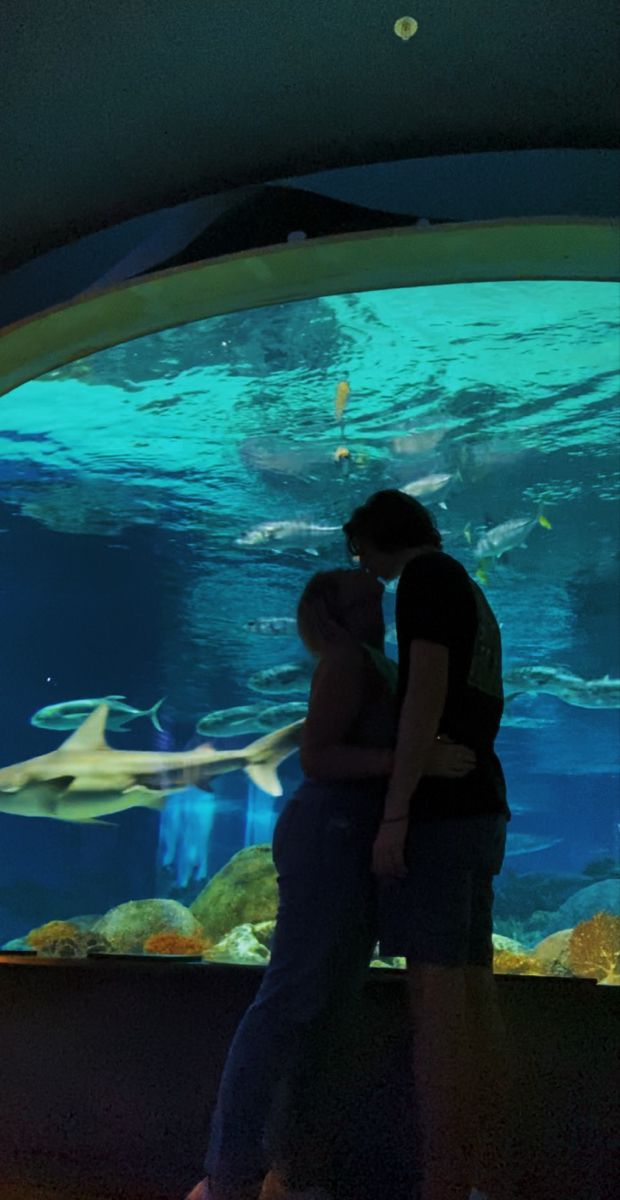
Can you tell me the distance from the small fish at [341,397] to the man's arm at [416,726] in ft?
17.6

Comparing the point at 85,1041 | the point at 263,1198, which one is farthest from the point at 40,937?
the point at 263,1198

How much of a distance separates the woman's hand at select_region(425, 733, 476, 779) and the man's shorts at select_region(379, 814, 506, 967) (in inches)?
4.3

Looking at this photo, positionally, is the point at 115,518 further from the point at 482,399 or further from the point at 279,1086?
the point at 279,1086

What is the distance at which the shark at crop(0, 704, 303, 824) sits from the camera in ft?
24.2

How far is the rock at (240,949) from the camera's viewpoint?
2.58 m

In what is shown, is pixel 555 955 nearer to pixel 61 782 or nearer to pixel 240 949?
pixel 240 949

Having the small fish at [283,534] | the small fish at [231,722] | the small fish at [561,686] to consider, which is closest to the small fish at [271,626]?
the small fish at [283,534]

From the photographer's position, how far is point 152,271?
8.43ft

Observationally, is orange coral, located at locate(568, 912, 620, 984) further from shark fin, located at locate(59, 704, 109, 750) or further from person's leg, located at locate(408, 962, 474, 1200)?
shark fin, located at locate(59, 704, 109, 750)

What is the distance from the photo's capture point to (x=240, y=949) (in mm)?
2982

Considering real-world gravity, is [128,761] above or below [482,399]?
below

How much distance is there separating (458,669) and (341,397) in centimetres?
556

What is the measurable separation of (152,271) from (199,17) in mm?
667

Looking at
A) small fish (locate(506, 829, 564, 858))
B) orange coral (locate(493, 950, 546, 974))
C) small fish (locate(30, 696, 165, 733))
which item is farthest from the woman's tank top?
small fish (locate(506, 829, 564, 858))
